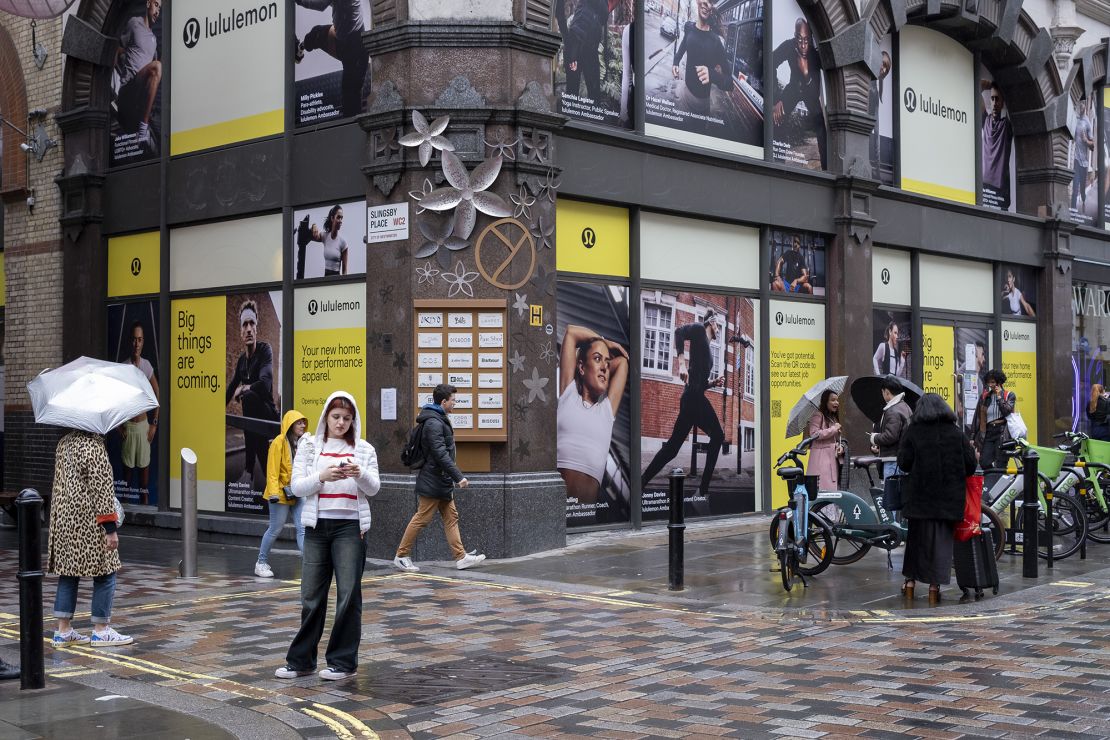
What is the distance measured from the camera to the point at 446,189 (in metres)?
13.0

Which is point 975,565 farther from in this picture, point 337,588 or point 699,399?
point 699,399

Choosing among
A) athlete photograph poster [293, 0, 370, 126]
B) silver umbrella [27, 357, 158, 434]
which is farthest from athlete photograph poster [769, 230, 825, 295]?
silver umbrella [27, 357, 158, 434]

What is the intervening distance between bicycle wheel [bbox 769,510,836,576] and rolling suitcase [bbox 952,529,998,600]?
47.8 inches

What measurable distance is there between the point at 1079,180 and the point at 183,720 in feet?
71.5

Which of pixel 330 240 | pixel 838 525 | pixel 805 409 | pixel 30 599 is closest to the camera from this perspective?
pixel 30 599

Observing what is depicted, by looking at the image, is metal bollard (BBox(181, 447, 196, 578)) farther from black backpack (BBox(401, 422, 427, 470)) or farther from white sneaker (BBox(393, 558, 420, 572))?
black backpack (BBox(401, 422, 427, 470))

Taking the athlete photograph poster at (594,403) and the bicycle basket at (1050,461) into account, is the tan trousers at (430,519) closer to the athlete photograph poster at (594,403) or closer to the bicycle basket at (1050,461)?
the athlete photograph poster at (594,403)

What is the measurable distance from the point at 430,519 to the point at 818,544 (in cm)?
376

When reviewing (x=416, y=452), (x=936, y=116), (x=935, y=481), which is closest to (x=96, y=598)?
(x=416, y=452)

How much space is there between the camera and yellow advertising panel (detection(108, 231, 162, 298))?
1691 cm

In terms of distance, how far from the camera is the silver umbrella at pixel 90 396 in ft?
27.9

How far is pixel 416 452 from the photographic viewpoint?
12.1 metres

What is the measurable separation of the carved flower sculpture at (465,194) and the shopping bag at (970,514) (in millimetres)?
5520

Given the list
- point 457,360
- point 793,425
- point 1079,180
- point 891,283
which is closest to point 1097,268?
point 1079,180
